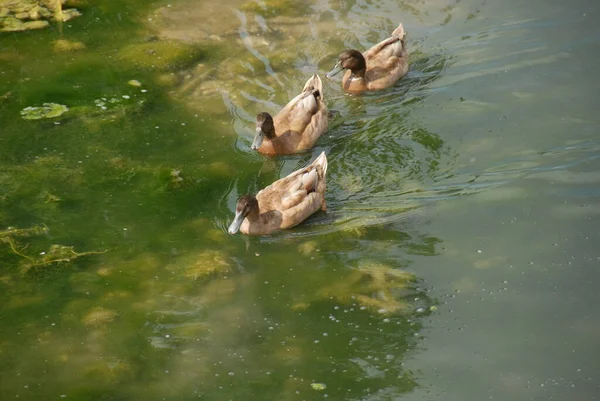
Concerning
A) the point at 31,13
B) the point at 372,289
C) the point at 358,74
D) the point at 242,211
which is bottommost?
the point at 372,289

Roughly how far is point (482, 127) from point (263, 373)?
170 inches

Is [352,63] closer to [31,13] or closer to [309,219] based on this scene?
[309,219]

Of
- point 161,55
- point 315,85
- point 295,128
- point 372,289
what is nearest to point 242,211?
point 372,289

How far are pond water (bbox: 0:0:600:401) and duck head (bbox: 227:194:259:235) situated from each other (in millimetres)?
163

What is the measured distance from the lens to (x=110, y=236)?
808 centimetres

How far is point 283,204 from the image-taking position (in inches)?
329

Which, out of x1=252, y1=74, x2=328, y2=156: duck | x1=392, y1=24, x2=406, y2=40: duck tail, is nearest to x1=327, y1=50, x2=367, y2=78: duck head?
x1=392, y1=24, x2=406, y2=40: duck tail

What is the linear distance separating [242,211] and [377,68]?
3.38 meters

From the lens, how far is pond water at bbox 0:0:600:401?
668cm

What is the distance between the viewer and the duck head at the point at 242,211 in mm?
8076

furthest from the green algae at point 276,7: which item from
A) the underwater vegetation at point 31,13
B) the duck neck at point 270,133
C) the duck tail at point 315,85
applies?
the duck neck at point 270,133

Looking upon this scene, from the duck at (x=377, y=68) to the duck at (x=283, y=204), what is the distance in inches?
89.4

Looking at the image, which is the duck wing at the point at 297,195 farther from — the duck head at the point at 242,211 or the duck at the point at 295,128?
the duck at the point at 295,128

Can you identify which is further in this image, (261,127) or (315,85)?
(315,85)
